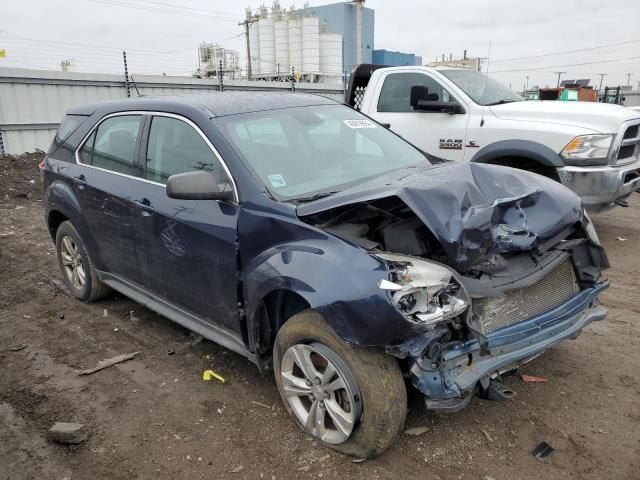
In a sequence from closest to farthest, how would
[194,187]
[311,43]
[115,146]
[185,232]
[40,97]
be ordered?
[194,187] → [185,232] → [115,146] → [40,97] → [311,43]

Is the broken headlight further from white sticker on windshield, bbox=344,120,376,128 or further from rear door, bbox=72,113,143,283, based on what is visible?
rear door, bbox=72,113,143,283

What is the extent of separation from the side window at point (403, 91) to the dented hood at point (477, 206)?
12.2ft

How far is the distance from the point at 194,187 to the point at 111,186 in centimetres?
140

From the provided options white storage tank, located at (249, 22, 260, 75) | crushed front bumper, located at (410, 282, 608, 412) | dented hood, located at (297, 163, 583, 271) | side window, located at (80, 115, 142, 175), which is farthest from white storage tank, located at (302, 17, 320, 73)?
crushed front bumper, located at (410, 282, 608, 412)

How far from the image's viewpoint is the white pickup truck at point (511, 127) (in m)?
5.53

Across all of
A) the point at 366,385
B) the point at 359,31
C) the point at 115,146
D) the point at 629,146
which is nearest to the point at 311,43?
the point at 359,31

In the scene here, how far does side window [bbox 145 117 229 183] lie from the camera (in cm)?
328

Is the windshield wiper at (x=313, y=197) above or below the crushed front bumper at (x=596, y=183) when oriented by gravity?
above

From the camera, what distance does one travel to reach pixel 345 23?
37781 millimetres

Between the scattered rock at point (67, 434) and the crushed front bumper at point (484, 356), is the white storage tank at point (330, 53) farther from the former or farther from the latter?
the scattered rock at point (67, 434)

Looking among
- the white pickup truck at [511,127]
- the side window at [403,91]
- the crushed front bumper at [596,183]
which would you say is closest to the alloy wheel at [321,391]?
the white pickup truck at [511,127]

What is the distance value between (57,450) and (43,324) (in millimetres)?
2011

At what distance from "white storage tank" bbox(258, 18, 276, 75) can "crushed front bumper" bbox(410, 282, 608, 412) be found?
37146mm

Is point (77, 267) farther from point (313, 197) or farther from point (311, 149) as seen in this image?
point (313, 197)
